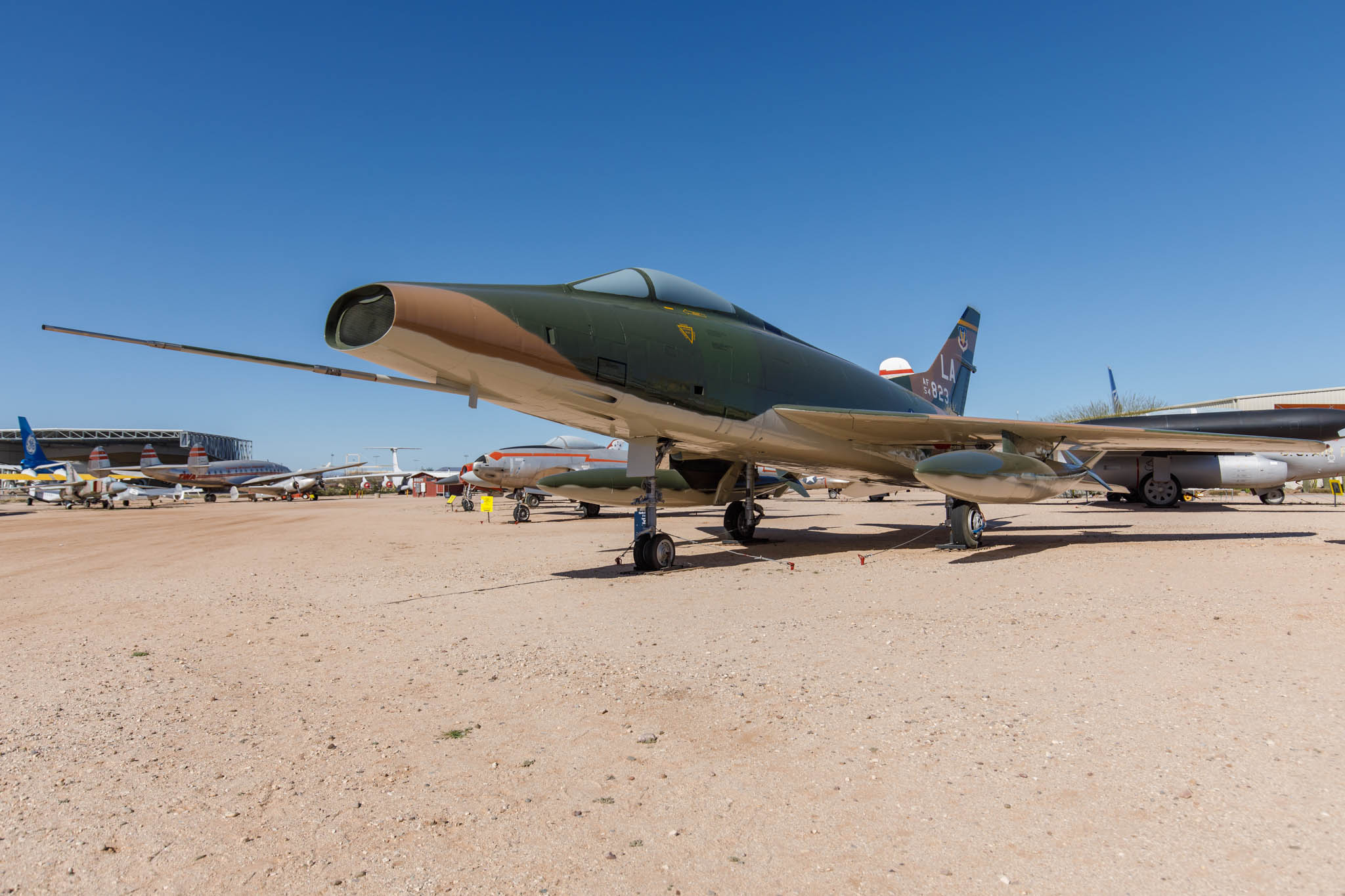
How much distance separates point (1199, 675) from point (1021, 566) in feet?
15.6

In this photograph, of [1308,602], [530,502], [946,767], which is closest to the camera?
[946,767]

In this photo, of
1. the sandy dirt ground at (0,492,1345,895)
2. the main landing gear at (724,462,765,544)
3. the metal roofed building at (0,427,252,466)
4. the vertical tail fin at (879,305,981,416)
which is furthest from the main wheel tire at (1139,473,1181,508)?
the metal roofed building at (0,427,252,466)

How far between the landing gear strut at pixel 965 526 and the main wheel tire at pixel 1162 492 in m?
14.1

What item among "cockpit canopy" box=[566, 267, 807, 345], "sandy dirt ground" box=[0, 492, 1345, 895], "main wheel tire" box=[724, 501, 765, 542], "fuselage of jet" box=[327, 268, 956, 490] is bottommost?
"sandy dirt ground" box=[0, 492, 1345, 895]

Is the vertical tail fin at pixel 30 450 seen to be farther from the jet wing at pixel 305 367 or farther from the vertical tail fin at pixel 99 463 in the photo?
the jet wing at pixel 305 367

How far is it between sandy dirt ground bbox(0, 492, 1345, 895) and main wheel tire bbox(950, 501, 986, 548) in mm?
3007

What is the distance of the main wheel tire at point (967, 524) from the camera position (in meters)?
10.1

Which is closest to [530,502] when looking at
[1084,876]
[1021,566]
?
[1021,566]

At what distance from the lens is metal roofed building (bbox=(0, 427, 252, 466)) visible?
10194 cm

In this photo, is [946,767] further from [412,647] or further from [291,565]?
[291,565]

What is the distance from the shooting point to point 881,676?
3891 millimetres

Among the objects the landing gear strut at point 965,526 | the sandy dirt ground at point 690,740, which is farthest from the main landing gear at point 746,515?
the sandy dirt ground at point 690,740

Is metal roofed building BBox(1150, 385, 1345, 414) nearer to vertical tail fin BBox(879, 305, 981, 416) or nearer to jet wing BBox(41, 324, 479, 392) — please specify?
vertical tail fin BBox(879, 305, 981, 416)

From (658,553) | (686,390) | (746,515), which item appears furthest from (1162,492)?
(686,390)
